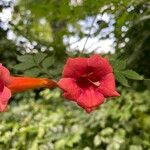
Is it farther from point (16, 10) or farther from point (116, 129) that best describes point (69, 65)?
point (116, 129)

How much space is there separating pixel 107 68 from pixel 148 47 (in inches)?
63.7

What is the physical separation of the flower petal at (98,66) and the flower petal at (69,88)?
0.06 m

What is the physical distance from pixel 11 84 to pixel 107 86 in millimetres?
190

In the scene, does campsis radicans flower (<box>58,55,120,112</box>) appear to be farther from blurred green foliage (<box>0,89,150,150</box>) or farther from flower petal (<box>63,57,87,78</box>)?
blurred green foliage (<box>0,89,150,150</box>)

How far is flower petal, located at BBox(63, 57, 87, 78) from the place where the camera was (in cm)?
A: 93

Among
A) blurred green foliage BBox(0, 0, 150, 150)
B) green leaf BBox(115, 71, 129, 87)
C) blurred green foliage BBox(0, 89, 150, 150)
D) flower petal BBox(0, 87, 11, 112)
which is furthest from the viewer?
blurred green foliage BBox(0, 89, 150, 150)

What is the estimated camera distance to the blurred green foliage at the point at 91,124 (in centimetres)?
355

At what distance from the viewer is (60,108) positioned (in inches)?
163

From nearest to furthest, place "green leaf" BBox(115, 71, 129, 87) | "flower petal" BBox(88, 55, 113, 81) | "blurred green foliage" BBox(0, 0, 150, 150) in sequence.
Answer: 1. "flower petal" BBox(88, 55, 113, 81)
2. "green leaf" BBox(115, 71, 129, 87)
3. "blurred green foliage" BBox(0, 0, 150, 150)

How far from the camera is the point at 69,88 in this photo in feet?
3.01

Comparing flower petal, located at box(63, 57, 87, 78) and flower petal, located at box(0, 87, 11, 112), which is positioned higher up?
flower petal, located at box(63, 57, 87, 78)

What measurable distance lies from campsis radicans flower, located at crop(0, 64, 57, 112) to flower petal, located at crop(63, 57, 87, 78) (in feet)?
0.14

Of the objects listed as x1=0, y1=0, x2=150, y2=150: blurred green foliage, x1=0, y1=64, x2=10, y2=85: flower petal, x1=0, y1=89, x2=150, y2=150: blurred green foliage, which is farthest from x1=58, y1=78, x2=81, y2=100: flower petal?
x1=0, y1=89, x2=150, y2=150: blurred green foliage

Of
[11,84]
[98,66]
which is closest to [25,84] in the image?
[11,84]
